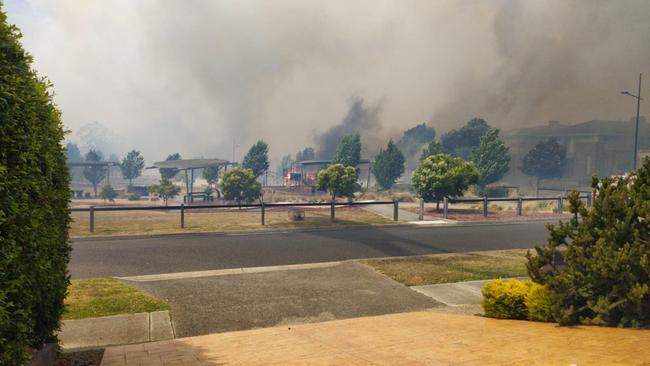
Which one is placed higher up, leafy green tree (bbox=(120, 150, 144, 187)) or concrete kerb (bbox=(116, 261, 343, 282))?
leafy green tree (bbox=(120, 150, 144, 187))

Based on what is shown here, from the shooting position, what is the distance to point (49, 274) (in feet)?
16.7

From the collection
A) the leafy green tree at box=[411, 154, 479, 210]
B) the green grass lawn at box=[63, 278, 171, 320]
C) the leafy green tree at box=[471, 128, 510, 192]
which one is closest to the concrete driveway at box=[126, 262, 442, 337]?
the green grass lawn at box=[63, 278, 171, 320]

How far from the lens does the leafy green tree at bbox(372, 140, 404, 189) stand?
2648 inches

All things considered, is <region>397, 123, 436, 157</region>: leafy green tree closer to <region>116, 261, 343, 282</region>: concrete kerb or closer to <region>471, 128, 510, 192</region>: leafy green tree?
<region>471, 128, 510, 192</region>: leafy green tree

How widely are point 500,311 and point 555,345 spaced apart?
6.81 ft

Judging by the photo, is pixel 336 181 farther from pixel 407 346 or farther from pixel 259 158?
pixel 259 158

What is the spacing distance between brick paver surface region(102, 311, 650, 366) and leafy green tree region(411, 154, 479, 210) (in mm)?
22674

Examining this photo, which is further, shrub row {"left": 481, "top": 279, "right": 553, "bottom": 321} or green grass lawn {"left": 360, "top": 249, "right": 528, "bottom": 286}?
green grass lawn {"left": 360, "top": 249, "right": 528, "bottom": 286}

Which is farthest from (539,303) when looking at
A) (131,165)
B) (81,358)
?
(131,165)

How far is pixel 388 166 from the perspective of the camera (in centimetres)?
6725

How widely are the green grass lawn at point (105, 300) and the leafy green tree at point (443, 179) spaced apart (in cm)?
2315

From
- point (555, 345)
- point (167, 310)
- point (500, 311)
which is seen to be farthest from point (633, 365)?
point (167, 310)

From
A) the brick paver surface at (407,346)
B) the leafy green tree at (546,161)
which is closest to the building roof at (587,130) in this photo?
the leafy green tree at (546,161)

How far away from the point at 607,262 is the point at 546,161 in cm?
9163
